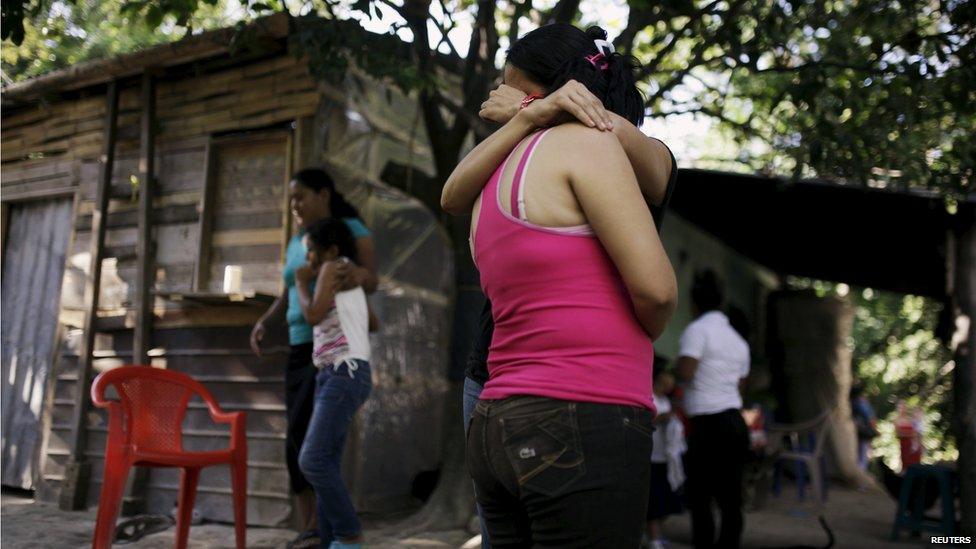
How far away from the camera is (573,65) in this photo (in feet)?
6.28

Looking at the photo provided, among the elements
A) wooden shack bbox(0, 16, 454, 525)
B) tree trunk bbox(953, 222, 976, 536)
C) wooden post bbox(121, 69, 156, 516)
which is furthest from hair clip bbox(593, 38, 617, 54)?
wooden post bbox(121, 69, 156, 516)

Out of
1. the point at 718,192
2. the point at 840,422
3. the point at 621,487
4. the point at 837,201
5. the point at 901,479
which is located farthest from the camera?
the point at 840,422

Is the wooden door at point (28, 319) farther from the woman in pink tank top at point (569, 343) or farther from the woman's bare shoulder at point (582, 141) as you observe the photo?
the woman's bare shoulder at point (582, 141)

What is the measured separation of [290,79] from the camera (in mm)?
6656

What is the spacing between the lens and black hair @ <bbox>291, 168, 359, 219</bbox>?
5.13 metres

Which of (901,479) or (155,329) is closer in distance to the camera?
(155,329)

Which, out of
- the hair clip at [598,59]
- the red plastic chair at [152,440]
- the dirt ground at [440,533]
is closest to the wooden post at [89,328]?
the dirt ground at [440,533]

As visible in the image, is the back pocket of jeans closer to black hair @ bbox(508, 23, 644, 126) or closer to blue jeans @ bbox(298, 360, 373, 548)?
black hair @ bbox(508, 23, 644, 126)

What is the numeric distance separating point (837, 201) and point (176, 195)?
5.74 metres

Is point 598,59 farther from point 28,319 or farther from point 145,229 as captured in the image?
point 28,319

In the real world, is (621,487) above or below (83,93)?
below

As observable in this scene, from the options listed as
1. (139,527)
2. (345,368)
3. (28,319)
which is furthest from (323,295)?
(28,319)

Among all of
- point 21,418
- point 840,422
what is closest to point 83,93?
point 21,418

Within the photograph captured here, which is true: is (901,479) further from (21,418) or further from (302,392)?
(21,418)
